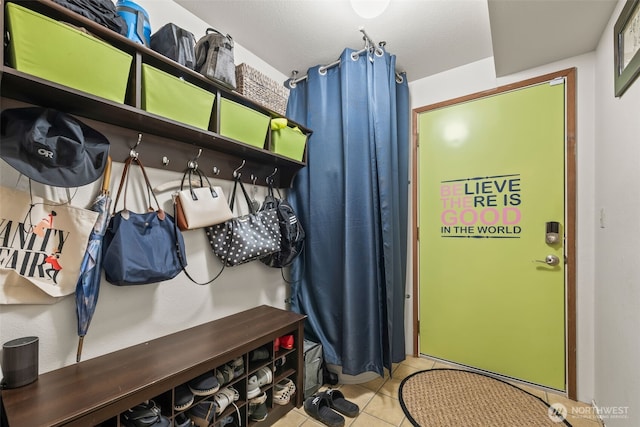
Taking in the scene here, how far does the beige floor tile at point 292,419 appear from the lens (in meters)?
1.52

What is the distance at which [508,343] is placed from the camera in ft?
6.36

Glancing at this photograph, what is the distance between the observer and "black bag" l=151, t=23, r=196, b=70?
1253 millimetres

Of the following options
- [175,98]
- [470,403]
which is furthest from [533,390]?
[175,98]

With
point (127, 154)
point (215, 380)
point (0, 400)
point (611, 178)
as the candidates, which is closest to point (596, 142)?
point (611, 178)

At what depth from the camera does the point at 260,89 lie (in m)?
1.69


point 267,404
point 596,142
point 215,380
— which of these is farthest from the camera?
point 596,142

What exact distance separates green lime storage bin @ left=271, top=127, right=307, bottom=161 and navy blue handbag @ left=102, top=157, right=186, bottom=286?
0.77 meters

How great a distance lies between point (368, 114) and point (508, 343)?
1.92 m

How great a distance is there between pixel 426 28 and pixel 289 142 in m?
1.16

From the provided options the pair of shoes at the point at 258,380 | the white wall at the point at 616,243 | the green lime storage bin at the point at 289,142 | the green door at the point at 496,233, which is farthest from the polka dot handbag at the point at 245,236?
the white wall at the point at 616,243

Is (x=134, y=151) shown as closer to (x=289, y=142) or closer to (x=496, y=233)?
(x=289, y=142)

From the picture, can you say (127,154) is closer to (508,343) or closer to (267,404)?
(267,404)

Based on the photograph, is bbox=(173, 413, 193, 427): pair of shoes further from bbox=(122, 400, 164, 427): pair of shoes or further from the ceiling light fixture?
the ceiling light fixture

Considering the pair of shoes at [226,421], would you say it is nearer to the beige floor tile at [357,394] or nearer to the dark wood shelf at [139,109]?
the beige floor tile at [357,394]
